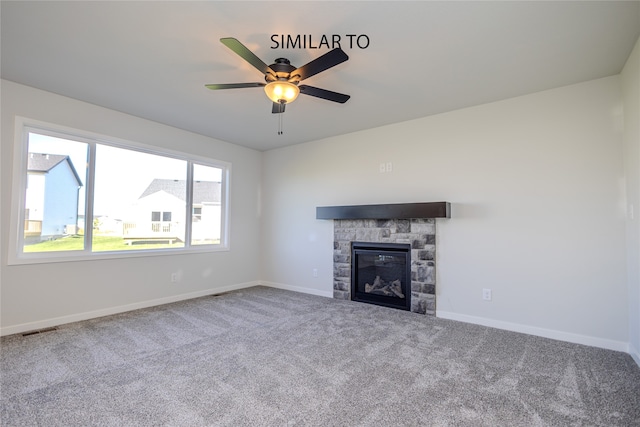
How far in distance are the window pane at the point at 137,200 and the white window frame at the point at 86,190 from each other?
7 cm

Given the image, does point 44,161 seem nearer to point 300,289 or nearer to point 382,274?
point 300,289

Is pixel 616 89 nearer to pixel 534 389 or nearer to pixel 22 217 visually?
pixel 534 389

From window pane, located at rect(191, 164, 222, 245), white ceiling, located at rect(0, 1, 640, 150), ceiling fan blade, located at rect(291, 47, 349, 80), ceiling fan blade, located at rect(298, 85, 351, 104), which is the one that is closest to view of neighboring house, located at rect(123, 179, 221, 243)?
window pane, located at rect(191, 164, 222, 245)

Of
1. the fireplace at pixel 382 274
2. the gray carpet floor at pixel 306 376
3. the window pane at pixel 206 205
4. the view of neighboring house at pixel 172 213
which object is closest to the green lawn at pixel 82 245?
the view of neighboring house at pixel 172 213

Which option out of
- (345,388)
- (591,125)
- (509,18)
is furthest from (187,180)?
(591,125)

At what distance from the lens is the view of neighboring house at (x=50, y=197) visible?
3207mm

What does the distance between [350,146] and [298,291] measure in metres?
2.51

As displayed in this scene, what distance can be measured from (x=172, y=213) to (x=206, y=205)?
1.84 ft

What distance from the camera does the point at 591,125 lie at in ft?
9.48

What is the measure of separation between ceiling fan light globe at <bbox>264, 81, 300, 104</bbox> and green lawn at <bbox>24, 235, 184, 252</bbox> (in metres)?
2.95

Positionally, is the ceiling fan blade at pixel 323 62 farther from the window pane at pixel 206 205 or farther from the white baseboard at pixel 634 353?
the white baseboard at pixel 634 353

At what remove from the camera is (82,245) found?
11.7 feet

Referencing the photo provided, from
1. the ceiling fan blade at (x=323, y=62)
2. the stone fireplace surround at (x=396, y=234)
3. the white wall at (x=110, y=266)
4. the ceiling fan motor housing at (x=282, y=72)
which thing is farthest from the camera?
the stone fireplace surround at (x=396, y=234)

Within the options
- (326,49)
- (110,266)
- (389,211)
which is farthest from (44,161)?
(389,211)
